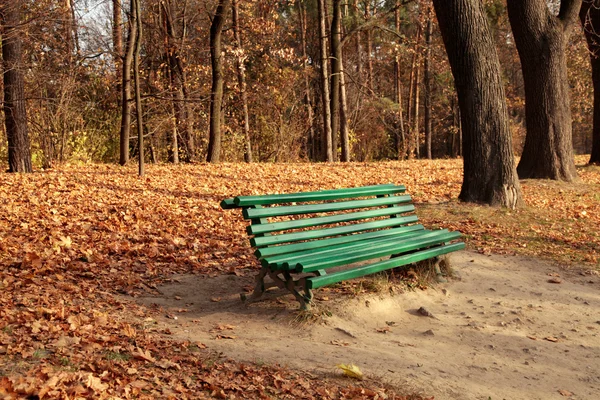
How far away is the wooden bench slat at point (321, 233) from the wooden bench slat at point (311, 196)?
1.01ft

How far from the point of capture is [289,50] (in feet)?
57.8

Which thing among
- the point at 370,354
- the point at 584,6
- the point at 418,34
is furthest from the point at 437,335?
the point at 418,34

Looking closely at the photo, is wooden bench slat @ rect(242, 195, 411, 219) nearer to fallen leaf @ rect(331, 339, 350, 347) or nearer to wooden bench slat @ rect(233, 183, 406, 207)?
wooden bench slat @ rect(233, 183, 406, 207)

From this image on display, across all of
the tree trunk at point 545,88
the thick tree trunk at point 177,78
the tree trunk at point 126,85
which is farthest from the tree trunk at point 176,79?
the tree trunk at point 545,88

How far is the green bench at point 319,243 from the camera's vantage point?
16.5 ft

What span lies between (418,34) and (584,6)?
1352 centimetres

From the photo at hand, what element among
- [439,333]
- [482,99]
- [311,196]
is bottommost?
[439,333]

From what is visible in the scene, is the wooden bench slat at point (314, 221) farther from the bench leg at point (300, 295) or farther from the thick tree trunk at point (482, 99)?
the thick tree trunk at point (482, 99)

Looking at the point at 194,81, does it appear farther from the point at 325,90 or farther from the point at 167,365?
the point at 167,365

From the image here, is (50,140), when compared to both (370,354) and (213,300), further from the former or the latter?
(370,354)

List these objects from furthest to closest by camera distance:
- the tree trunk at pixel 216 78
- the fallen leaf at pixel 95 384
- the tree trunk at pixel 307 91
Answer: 1. the tree trunk at pixel 307 91
2. the tree trunk at pixel 216 78
3. the fallen leaf at pixel 95 384

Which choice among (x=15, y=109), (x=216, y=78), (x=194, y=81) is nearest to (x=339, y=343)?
(x=15, y=109)

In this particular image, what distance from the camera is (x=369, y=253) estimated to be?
17.9 ft

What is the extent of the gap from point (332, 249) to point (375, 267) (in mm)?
441
